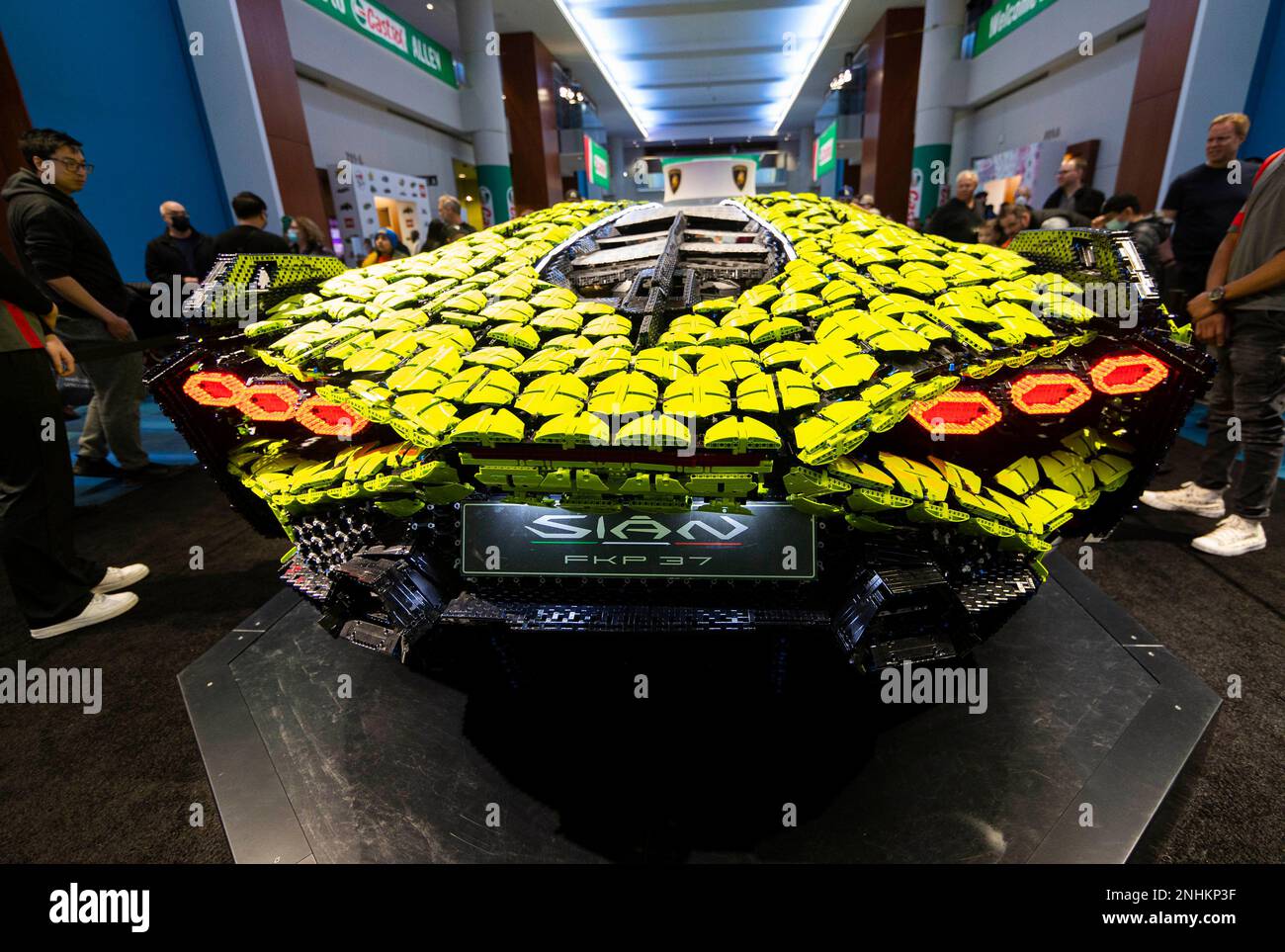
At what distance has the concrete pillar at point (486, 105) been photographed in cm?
1086

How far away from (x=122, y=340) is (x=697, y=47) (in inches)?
659

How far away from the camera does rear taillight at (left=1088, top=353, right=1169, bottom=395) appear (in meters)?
1.22

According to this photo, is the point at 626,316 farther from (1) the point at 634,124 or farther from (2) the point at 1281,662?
(1) the point at 634,124

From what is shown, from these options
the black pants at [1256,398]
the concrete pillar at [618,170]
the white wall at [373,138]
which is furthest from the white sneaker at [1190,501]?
the concrete pillar at [618,170]

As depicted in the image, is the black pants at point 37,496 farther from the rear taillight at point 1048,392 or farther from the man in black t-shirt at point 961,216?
the man in black t-shirt at point 961,216

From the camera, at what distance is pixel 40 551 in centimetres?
229

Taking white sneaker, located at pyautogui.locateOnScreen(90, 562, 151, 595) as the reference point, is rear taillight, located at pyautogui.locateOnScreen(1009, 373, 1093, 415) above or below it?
above

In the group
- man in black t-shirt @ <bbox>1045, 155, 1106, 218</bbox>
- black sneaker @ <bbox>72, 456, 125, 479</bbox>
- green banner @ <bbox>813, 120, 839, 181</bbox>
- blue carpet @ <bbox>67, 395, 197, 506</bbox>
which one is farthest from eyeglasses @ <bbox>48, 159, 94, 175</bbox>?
green banner @ <bbox>813, 120, 839, 181</bbox>

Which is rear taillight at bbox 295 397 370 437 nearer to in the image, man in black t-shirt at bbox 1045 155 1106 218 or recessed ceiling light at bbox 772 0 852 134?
man in black t-shirt at bbox 1045 155 1106 218

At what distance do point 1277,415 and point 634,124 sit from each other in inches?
1096

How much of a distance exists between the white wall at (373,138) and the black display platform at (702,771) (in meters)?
9.44

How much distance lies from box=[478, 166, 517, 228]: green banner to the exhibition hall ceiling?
308 centimetres

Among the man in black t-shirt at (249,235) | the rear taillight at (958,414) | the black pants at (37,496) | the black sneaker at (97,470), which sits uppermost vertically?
the man in black t-shirt at (249,235)

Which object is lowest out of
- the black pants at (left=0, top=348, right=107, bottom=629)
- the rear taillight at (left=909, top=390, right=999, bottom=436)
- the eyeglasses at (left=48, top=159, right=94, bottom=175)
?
the black pants at (left=0, top=348, right=107, bottom=629)
